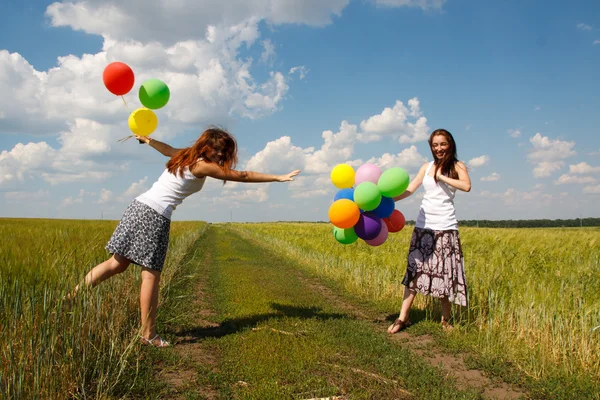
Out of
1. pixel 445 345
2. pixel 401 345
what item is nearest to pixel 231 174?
pixel 401 345

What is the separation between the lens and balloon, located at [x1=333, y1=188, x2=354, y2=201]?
4.98 metres

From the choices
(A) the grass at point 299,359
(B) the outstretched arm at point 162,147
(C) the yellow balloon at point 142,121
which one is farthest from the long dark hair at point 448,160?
(C) the yellow balloon at point 142,121

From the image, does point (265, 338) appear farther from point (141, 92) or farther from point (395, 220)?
point (141, 92)

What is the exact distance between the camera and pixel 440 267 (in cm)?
473

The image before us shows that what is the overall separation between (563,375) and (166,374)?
335 centimetres

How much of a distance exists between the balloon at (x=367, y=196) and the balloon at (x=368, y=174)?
0.21 m

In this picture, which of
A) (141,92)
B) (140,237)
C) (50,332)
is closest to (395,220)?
(140,237)

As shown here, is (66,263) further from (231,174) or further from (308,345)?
(308,345)

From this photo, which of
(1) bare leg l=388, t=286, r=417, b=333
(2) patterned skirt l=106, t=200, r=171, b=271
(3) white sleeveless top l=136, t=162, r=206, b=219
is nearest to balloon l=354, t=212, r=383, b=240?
(1) bare leg l=388, t=286, r=417, b=333

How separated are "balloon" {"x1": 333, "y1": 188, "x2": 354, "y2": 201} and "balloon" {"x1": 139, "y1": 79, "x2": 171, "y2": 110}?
7.42 ft

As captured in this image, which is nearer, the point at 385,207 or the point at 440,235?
the point at 440,235

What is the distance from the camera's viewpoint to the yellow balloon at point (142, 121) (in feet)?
14.7

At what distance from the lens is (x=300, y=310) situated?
5980 millimetres

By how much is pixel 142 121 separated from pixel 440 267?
3674 mm
